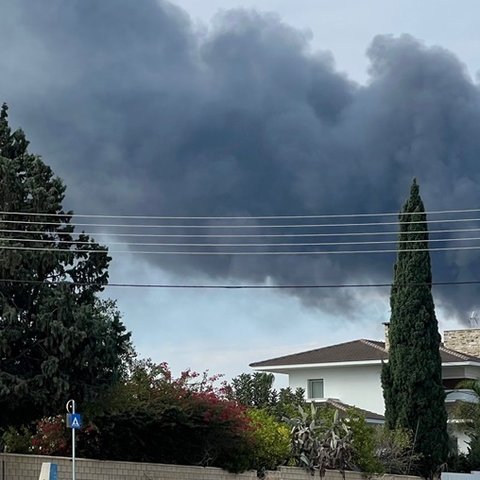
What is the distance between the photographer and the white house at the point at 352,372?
59469 millimetres

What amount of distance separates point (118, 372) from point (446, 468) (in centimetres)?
2222

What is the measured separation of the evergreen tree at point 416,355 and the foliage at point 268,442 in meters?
11.4

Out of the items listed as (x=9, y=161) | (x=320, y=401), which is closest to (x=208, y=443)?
(x=9, y=161)

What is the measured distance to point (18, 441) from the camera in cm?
3362

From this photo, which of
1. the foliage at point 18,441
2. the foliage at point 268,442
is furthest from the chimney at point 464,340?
the foliage at point 18,441

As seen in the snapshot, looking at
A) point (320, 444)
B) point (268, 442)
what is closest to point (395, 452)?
point (320, 444)

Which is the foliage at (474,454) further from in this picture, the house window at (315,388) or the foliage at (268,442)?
the foliage at (268,442)

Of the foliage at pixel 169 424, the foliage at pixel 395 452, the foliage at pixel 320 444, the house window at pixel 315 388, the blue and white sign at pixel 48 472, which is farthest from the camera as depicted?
the house window at pixel 315 388

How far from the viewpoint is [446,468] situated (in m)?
49.6

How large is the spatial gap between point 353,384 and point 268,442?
25.1m

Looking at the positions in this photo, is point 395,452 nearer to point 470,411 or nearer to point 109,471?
point 470,411

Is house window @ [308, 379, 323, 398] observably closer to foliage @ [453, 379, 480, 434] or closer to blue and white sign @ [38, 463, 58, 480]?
foliage @ [453, 379, 480, 434]

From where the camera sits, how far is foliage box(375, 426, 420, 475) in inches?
1753

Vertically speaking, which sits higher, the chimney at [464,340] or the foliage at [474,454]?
the chimney at [464,340]
